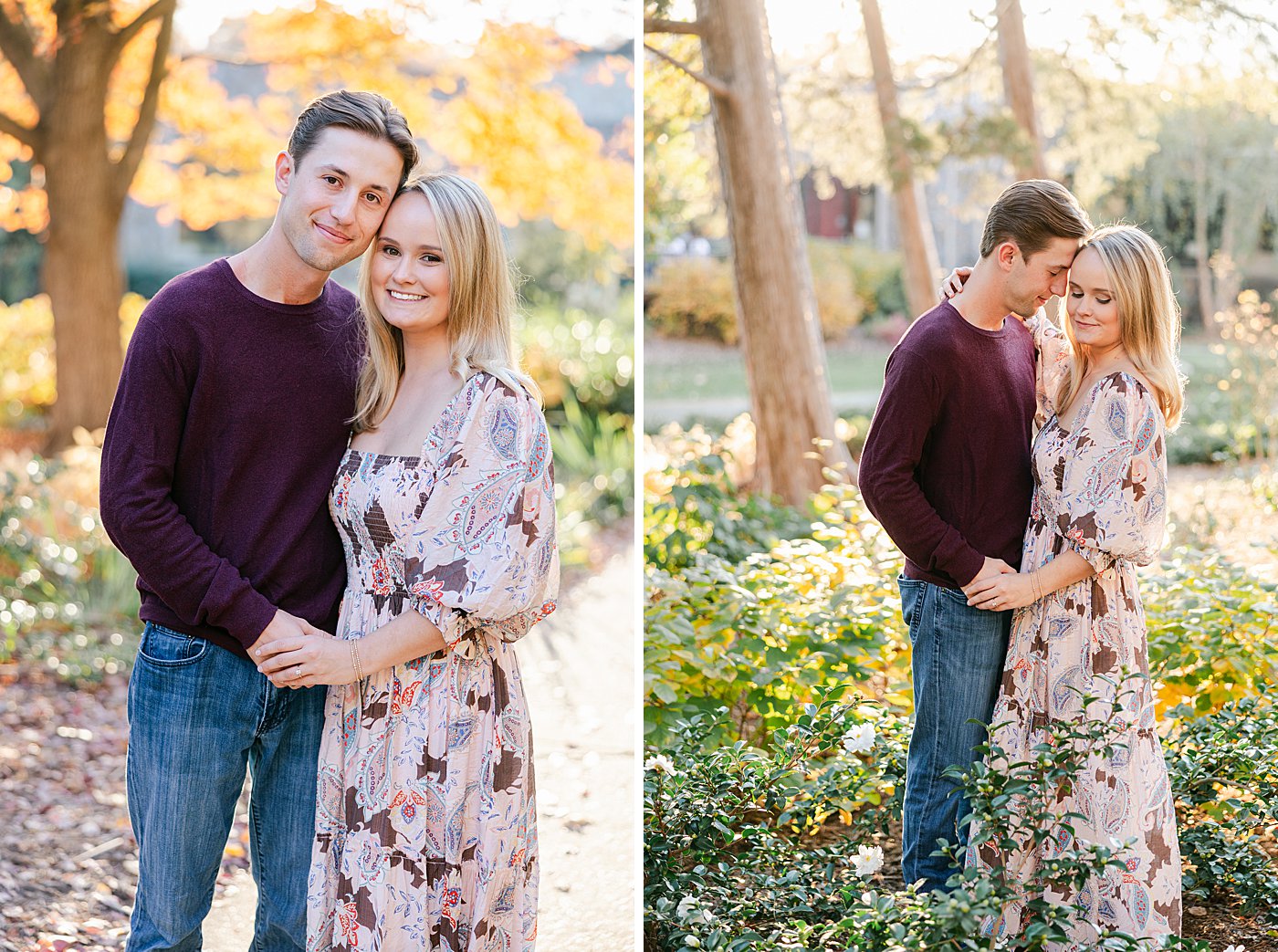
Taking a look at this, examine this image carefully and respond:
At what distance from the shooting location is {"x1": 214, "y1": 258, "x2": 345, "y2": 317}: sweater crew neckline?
2398mm

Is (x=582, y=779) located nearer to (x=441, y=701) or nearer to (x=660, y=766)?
(x=660, y=766)

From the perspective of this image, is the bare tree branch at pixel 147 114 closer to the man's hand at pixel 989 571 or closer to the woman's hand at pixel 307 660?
the woman's hand at pixel 307 660

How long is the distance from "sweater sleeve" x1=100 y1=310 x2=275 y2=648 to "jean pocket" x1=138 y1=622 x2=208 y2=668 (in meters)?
0.07

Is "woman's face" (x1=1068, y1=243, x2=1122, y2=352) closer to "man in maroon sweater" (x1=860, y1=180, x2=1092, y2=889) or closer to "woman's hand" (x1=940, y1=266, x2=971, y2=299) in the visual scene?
"man in maroon sweater" (x1=860, y1=180, x2=1092, y2=889)

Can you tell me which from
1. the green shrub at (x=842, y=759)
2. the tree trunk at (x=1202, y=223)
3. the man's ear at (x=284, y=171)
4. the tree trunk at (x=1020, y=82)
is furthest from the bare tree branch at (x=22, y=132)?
the tree trunk at (x=1202, y=223)

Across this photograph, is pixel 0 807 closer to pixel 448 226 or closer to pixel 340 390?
pixel 340 390

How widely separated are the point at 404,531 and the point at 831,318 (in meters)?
16.1

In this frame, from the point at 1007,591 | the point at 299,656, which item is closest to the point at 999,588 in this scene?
the point at 1007,591

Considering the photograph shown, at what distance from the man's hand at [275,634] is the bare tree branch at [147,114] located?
721 cm

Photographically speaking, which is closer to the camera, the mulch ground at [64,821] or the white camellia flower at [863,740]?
the white camellia flower at [863,740]

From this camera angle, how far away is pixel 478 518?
2260 millimetres

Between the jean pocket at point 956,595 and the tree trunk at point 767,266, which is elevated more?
the tree trunk at point 767,266

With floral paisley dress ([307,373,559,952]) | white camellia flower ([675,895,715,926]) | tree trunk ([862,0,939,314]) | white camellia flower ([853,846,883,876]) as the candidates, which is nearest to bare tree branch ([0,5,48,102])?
tree trunk ([862,0,939,314])

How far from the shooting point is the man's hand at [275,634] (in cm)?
229
